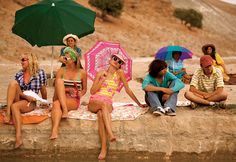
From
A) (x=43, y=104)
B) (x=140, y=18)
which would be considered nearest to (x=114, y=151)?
(x=43, y=104)

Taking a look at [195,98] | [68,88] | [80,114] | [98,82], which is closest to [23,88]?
[68,88]

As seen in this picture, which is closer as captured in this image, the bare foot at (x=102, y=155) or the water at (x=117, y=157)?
the bare foot at (x=102, y=155)

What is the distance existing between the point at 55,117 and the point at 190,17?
48.2 m

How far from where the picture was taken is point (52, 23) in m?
8.70

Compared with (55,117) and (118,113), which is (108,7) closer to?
(118,113)

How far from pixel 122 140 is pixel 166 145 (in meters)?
0.62

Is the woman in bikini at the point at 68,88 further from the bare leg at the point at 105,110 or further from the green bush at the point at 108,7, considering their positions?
the green bush at the point at 108,7

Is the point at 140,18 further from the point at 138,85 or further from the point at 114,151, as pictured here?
the point at 114,151

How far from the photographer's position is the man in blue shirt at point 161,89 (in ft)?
20.0

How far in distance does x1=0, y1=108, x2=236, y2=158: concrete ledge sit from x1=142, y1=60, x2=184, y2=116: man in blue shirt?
0.48ft

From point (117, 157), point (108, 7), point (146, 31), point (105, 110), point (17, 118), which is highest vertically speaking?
point (108, 7)

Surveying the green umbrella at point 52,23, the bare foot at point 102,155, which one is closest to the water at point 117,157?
the bare foot at point 102,155

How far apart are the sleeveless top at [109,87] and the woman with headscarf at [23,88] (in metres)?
0.89

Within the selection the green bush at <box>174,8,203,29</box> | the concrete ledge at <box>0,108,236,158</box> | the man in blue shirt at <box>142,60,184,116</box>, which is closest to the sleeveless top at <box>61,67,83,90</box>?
the concrete ledge at <box>0,108,236,158</box>
